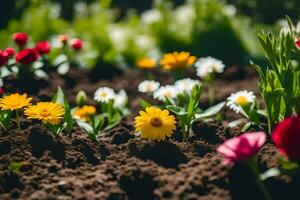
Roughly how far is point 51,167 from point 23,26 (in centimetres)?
281

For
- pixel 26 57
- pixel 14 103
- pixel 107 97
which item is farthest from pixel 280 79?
pixel 26 57

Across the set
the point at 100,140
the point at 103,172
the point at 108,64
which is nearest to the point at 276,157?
the point at 103,172

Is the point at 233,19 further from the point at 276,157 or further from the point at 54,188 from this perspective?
the point at 54,188

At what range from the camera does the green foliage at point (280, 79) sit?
254 centimetres

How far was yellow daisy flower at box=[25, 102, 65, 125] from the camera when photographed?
101 inches

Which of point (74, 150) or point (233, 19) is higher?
point (233, 19)

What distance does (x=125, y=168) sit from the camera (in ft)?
7.66

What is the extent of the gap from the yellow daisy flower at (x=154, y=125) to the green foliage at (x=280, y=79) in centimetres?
51

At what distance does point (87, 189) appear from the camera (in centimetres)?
226

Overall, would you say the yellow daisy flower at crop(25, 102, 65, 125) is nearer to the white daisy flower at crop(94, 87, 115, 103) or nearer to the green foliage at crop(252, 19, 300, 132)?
the white daisy flower at crop(94, 87, 115, 103)

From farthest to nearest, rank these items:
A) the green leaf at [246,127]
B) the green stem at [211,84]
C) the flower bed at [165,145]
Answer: the green stem at [211,84] < the green leaf at [246,127] < the flower bed at [165,145]

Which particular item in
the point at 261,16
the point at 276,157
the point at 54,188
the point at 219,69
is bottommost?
the point at 54,188

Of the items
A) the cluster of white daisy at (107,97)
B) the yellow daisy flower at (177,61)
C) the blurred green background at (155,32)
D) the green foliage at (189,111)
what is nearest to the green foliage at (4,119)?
the cluster of white daisy at (107,97)

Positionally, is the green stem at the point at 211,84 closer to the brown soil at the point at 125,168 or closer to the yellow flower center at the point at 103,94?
the brown soil at the point at 125,168
